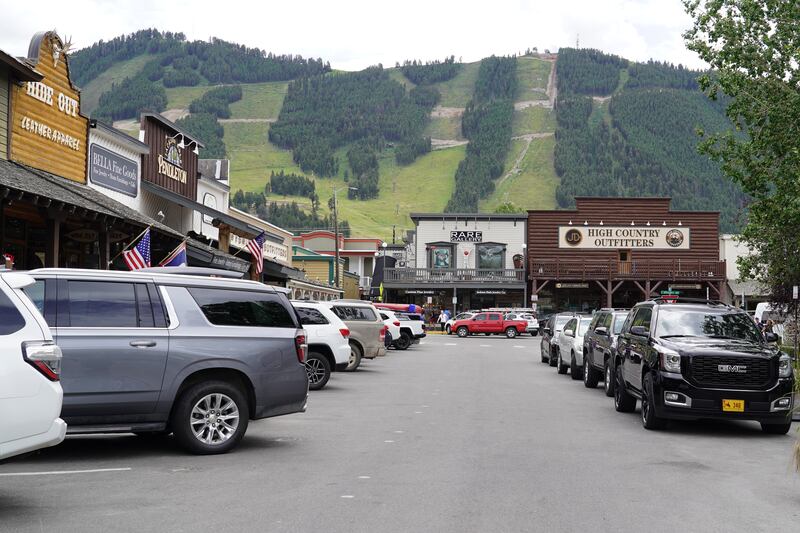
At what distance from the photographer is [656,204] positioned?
69062mm

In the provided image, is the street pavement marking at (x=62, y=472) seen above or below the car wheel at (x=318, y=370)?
below

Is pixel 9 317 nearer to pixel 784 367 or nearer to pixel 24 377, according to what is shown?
pixel 24 377

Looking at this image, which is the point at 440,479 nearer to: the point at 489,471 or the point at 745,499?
the point at 489,471

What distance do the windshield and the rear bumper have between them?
46.6 inches

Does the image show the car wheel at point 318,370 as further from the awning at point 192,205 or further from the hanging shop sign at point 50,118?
the awning at point 192,205

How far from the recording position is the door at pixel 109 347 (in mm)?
9117

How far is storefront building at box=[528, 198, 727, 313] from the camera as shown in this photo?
67.9m

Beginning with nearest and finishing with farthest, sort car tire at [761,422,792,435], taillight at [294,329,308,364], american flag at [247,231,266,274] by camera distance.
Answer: taillight at [294,329,308,364], car tire at [761,422,792,435], american flag at [247,231,266,274]

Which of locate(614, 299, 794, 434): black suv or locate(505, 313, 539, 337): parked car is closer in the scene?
locate(614, 299, 794, 434): black suv

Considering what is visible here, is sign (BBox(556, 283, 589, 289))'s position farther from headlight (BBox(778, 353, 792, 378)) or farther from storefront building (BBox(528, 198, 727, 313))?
headlight (BBox(778, 353, 792, 378))

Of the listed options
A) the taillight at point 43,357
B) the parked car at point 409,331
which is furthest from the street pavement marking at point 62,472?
the parked car at point 409,331

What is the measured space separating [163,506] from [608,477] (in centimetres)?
435

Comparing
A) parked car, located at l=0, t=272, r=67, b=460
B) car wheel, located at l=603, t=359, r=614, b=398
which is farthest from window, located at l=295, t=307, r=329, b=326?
parked car, located at l=0, t=272, r=67, b=460

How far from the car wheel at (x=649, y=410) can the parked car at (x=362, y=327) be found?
11.2 meters
